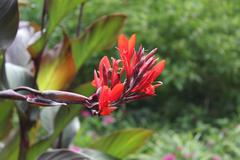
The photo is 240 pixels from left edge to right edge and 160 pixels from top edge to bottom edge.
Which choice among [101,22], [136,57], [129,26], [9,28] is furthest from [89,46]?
[129,26]

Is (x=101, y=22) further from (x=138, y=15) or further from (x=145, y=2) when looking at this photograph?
(x=145, y=2)

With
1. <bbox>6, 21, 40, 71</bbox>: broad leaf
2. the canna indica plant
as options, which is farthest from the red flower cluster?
<bbox>6, 21, 40, 71</bbox>: broad leaf

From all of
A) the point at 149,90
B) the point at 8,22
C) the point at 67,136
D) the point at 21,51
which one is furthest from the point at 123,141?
the point at 149,90

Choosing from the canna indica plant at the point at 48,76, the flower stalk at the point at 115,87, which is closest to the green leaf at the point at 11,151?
the canna indica plant at the point at 48,76

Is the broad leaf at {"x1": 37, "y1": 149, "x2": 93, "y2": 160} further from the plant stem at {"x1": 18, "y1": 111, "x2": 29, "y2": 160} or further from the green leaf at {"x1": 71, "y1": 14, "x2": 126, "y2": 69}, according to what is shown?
the green leaf at {"x1": 71, "y1": 14, "x2": 126, "y2": 69}

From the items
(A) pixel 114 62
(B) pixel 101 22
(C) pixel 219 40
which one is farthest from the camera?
(C) pixel 219 40
